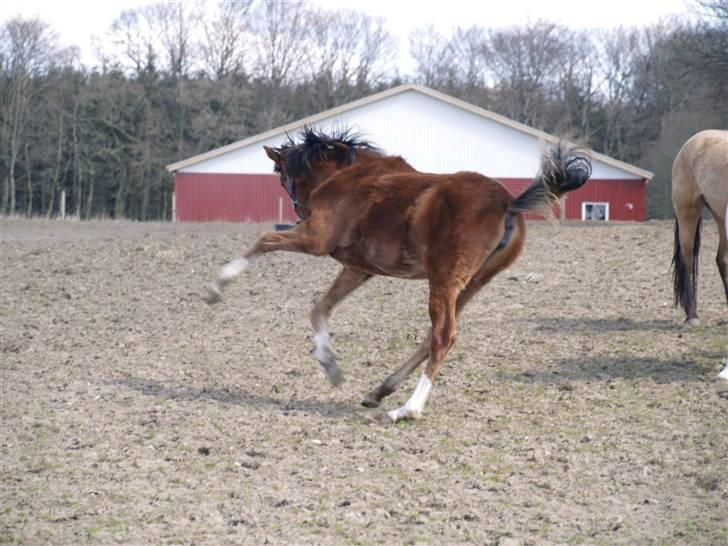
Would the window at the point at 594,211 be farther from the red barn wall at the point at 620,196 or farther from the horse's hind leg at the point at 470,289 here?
the horse's hind leg at the point at 470,289

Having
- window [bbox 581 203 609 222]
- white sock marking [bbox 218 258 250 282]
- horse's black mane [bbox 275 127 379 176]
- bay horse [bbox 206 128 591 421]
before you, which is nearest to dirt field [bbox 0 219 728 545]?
bay horse [bbox 206 128 591 421]

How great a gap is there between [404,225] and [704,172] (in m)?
3.96

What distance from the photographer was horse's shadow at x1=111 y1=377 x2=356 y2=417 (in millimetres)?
7555

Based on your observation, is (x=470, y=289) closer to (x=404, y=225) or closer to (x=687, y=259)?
(x=404, y=225)

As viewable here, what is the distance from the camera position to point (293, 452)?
6.40 metres

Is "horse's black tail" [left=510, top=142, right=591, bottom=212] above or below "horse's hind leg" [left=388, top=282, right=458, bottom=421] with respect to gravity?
above

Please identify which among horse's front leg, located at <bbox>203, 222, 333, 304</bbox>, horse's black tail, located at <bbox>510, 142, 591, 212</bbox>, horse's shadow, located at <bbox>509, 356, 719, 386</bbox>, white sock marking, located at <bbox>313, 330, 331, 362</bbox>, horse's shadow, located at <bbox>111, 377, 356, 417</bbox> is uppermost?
horse's black tail, located at <bbox>510, 142, 591, 212</bbox>

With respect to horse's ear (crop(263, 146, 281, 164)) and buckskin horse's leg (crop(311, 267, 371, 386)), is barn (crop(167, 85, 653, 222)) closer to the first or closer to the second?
horse's ear (crop(263, 146, 281, 164))

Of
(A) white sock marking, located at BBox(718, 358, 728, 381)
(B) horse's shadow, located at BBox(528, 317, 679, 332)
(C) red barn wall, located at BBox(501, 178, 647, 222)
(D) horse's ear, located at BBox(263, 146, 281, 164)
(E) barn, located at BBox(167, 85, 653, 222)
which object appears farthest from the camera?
(C) red barn wall, located at BBox(501, 178, 647, 222)

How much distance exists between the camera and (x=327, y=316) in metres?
7.88

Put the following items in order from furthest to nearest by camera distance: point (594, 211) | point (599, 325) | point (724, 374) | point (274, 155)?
point (594, 211) → point (599, 325) → point (274, 155) → point (724, 374)

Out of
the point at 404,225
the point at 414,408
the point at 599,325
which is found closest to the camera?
the point at 414,408

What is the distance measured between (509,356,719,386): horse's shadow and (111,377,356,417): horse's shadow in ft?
5.64

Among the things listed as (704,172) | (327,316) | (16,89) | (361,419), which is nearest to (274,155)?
(327,316)
